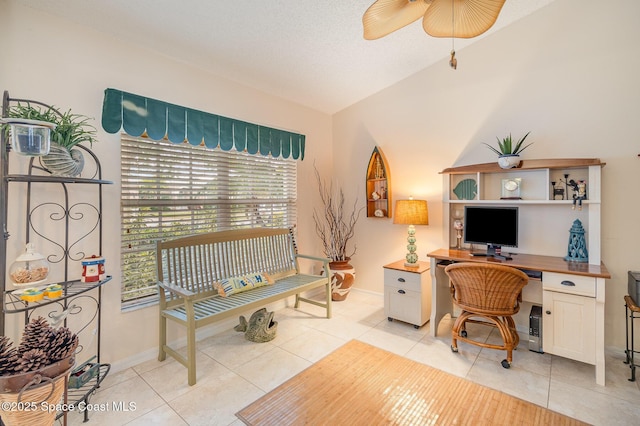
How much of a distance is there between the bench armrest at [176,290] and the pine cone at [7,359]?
0.93m

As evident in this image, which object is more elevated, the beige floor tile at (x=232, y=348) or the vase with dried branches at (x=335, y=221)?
the vase with dried branches at (x=335, y=221)

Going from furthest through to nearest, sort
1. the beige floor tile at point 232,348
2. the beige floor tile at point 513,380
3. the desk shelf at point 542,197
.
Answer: the beige floor tile at point 232,348
the desk shelf at point 542,197
the beige floor tile at point 513,380

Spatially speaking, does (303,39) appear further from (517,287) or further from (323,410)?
(323,410)

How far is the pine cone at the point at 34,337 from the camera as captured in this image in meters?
1.40

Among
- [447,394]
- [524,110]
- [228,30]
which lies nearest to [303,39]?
[228,30]

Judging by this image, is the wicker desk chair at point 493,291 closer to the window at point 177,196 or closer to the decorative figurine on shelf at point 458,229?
the decorative figurine on shelf at point 458,229

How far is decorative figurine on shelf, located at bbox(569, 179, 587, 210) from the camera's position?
98.8 inches

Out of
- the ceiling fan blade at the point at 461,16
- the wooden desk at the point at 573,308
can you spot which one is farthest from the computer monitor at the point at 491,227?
the ceiling fan blade at the point at 461,16

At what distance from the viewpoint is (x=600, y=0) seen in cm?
254

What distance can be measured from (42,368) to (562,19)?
4.54 metres

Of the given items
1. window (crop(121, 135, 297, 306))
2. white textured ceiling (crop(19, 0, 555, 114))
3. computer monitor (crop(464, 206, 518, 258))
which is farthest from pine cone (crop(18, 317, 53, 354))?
computer monitor (crop(464, 206, 518, 258))

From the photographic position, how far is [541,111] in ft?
9.25

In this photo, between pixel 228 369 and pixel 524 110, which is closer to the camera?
pixel 228 369

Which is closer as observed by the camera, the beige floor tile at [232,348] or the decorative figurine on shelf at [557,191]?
the beige floor tile at [232,348]
